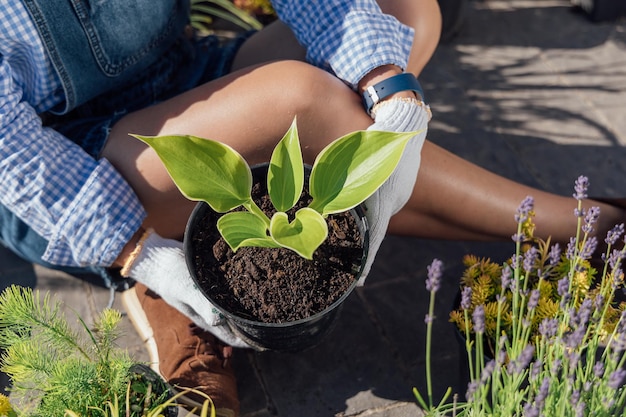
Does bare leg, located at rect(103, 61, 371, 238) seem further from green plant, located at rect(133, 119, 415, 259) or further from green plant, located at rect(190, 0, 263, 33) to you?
green plant, located at rect(190, 0, 263, 33)

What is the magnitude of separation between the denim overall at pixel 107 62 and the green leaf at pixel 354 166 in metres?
0.58

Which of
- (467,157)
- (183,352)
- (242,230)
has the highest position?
(242,230)

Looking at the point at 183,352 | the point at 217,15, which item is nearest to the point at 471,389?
the point at 183,352

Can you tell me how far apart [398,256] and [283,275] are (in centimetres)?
68

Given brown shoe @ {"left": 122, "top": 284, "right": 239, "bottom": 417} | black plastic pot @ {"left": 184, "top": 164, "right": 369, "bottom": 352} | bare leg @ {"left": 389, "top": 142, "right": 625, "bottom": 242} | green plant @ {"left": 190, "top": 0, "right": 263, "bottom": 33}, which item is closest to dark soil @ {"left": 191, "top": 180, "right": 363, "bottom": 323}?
black plastic pot @ {"left": 184, "top": 164, "right": 369, "bottom": 352}

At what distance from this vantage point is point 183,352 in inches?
57.1

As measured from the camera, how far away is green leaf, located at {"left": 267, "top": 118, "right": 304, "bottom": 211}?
3.37 feet

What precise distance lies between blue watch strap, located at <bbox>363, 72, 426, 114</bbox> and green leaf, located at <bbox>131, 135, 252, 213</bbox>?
1.37 feet

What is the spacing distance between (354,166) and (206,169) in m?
0.22

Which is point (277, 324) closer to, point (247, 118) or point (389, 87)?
point (247, 118)

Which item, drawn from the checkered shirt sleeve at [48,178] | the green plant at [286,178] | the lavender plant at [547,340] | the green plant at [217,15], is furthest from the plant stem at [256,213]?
the green plant at [217,15]

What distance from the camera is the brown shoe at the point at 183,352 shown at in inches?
55.0

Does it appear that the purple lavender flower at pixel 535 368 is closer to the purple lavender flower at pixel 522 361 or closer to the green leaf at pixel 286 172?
the purple lavender flower at pixel 522 361

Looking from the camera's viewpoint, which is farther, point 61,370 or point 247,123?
point 247,123
